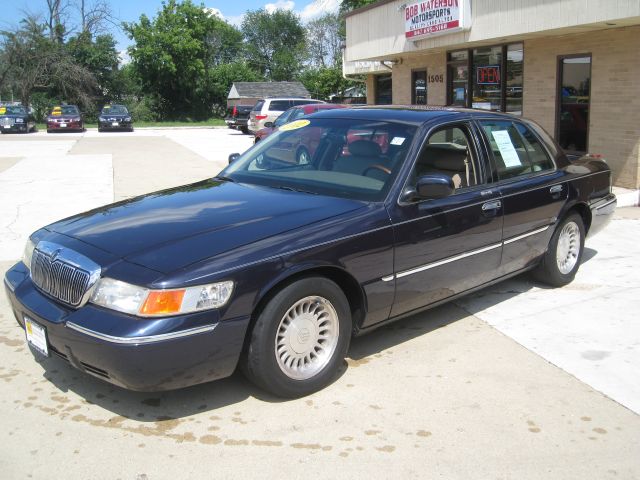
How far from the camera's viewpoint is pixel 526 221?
534cm

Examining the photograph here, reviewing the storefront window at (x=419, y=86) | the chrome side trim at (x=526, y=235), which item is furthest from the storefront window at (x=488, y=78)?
the chrome side trim at (x=526, y=235)

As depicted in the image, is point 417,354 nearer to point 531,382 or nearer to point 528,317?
point 531,382

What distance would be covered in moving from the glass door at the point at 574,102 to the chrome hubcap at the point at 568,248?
657 cm

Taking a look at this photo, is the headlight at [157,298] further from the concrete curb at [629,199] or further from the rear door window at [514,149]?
the concrete curb at [629,199]

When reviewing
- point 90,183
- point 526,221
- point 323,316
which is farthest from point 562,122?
point 323,316

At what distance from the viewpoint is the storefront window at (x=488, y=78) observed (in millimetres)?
14148

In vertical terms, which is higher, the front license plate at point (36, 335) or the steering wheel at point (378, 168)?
the steering wheel at point (378, 168)

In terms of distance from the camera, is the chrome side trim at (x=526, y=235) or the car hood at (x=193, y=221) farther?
the chrome side trim at (x=526, y=235)

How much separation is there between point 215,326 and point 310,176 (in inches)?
64.5

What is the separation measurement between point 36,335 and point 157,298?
3.20 feet

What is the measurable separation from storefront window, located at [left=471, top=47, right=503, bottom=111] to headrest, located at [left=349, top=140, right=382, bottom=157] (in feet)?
36.1

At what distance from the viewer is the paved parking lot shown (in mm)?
3252

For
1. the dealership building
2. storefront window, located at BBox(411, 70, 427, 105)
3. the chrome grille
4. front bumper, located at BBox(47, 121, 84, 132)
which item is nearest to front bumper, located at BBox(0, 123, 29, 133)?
front bumper, located at BBox(47, 121, 84, 132)

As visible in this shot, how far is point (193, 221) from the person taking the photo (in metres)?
3.96
